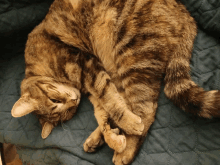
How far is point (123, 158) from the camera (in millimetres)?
959

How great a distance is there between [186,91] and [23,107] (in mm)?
1017

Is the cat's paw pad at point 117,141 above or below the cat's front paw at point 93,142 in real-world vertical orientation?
above

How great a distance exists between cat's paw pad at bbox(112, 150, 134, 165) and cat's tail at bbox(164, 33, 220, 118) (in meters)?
0.42

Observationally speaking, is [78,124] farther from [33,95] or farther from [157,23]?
[157,23]

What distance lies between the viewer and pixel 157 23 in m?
0.98

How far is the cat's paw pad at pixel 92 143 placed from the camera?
104cm

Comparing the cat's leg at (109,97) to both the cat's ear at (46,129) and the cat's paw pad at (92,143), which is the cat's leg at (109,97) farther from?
the cat's ear at (46,129)

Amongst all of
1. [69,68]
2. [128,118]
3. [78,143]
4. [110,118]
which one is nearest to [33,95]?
[69,68]

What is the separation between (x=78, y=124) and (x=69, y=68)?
42 cm

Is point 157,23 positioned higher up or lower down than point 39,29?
higher up

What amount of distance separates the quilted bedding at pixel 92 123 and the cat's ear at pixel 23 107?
23 centimetres

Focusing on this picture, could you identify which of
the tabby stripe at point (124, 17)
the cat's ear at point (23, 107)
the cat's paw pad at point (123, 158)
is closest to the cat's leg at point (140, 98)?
the cat's paw pad at point (123, 158)

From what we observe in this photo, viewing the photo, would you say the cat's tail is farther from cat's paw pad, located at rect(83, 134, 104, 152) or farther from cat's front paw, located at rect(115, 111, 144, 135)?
cat's paw pad, located at rect(83, 134, 104, 152)

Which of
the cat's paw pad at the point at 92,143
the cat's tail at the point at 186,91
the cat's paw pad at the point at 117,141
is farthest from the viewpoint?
the cat's paw pad at the point at 92,143
